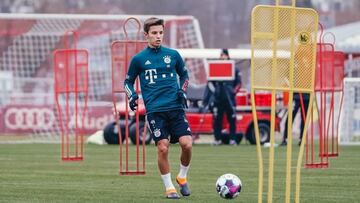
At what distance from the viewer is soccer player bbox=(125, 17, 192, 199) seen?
517 inches

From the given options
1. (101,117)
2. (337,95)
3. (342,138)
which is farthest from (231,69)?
(101,117)

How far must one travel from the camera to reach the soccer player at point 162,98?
43.1 ft

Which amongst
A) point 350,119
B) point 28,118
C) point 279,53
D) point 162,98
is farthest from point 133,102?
point 28,118

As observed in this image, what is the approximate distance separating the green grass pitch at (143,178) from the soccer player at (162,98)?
473mm

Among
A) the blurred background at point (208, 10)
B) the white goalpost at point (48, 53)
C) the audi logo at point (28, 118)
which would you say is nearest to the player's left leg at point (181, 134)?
the white goalpost at point (48, 53)

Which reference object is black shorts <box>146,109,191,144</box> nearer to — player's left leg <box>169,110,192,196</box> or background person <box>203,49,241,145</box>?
player's left leg <box>169,110,192,196</box>

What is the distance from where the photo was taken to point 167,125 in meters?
13.3

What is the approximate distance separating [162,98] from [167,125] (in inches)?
12.4

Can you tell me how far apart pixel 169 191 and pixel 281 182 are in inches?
94.1

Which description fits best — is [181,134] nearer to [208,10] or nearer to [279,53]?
[279,53]

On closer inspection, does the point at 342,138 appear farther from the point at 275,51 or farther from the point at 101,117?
the point at 275,51

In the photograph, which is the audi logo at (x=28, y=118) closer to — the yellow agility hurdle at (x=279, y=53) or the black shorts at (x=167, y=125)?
the black shorts at (x=167, y=125)

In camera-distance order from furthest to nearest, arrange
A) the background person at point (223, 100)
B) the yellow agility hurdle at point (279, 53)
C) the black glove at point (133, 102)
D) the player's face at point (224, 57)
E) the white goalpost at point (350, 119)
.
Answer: the white goalpost at point (350, 119), the background person at point (223, 100), the player's face at point (224, 57), the black glove at point (133, 102), the yellow agility hurdle at point (279, 53)

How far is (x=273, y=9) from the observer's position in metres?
9.80
